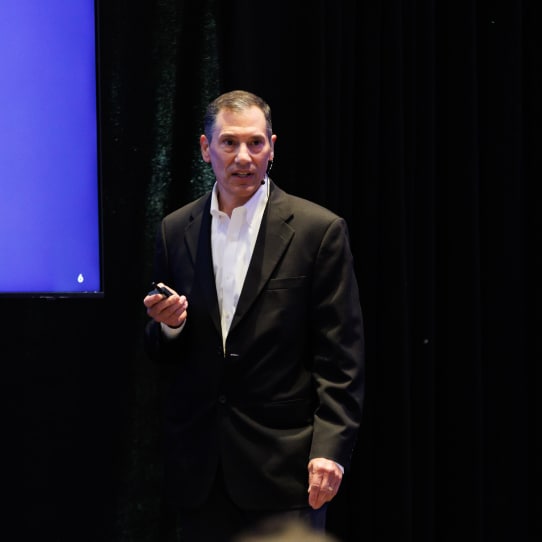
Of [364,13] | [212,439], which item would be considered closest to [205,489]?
[212,439]

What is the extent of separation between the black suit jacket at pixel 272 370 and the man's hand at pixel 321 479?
0.07 ft

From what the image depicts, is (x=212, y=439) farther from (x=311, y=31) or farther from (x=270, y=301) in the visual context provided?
(x=311, y=31)

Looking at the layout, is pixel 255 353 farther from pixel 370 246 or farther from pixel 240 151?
pixel 370 246

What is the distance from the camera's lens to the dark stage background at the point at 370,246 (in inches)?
106

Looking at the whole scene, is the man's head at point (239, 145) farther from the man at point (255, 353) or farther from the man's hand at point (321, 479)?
the man's hand at point (321, 479)

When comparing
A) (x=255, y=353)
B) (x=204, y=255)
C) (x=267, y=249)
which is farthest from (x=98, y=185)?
(x=255, y=353)

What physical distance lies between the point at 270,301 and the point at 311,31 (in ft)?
3.60

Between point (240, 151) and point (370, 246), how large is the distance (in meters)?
0.89

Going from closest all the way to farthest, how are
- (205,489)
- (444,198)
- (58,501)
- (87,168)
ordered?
(205,489)
(87,168)
(58,501)
(444,198)

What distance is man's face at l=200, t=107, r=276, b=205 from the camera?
2.09 meters

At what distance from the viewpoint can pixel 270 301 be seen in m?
2.05

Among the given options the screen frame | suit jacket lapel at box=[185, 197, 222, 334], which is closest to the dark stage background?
the screen frame

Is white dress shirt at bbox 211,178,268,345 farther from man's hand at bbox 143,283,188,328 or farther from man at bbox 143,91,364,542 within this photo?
man's hand at bbox 143,283,188,328

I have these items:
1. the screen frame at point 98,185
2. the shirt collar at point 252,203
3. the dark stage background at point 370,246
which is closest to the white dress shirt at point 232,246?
the shirt collar at point 252,203
